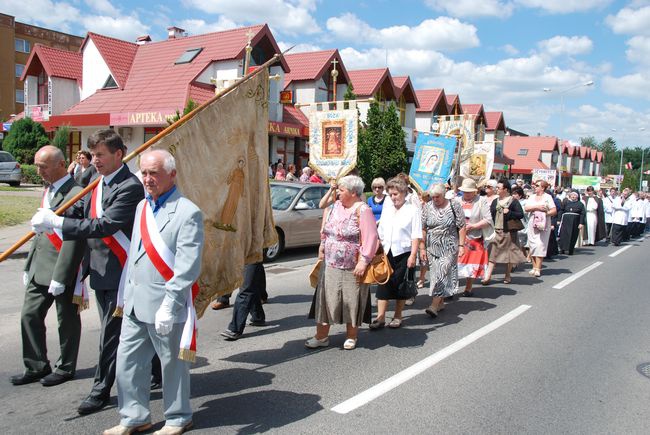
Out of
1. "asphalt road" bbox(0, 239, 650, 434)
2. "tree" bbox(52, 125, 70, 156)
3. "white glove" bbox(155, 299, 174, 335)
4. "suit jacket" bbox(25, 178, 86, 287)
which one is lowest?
"asphalt road" bbox(0, 239, 650, 434)

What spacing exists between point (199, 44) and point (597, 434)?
26915 mm

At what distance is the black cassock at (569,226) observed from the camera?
50.4 ft

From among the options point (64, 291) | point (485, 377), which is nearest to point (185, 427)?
point (64, 291)

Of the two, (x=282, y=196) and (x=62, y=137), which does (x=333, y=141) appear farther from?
(x=62, y=137)

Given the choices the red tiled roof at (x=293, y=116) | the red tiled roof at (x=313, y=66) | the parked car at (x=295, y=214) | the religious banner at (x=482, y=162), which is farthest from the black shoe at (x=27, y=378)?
the red tiled roof at (x=313, y=66)

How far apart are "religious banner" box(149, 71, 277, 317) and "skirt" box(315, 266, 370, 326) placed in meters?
0.74

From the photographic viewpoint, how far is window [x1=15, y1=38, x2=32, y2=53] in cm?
4894

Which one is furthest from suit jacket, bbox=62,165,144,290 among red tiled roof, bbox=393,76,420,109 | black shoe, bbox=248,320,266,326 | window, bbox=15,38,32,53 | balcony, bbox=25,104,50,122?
window, bbox=15,38,32,53

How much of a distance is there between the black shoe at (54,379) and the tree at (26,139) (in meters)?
27.1

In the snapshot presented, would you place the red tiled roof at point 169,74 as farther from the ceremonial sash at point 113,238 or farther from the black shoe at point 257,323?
the ceremonial sash at point 113,238

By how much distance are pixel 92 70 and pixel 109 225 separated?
27699mm

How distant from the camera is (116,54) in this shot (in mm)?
28422

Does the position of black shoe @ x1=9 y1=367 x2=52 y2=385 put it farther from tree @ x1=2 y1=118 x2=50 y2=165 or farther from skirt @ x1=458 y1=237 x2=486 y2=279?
tree @ x1=2 y1=118 x2=50 y2=165

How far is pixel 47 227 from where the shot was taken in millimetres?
3668
